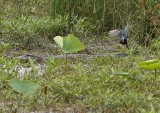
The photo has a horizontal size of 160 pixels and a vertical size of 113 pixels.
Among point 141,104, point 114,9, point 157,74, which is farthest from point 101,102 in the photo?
point 114,9

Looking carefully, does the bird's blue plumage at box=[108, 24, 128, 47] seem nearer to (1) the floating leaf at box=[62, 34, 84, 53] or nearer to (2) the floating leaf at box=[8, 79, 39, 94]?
(1) the floating leaf at box=[62, 34, 84, 53]

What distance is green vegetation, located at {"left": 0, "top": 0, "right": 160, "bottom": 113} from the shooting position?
2566 millimetres

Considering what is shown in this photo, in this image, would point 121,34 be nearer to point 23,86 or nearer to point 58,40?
point 58,40

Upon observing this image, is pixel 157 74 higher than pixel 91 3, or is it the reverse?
pixel 91 3

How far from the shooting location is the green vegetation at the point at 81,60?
2566 millimetres

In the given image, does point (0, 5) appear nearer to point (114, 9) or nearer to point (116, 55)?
point (114, 9)

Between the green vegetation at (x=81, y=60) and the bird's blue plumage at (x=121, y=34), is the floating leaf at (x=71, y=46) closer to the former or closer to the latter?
the green vegetation at (x=81, y=60)

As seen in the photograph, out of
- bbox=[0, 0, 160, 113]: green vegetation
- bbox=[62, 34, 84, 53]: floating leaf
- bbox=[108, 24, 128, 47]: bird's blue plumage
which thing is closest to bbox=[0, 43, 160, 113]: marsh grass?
bbox=[0, 0, 160, 113]: green vegetation

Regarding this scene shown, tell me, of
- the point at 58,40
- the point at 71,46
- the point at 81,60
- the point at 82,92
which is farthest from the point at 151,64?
the point at 81,60

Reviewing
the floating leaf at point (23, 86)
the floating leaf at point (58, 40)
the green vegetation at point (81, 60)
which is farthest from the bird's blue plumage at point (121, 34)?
the floating leaf at point (23, 86)

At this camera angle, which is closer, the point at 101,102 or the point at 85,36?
the point at 101,102

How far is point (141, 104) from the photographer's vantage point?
257 centimetres

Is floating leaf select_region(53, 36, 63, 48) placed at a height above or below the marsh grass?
above

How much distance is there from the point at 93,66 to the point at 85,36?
133 cm
